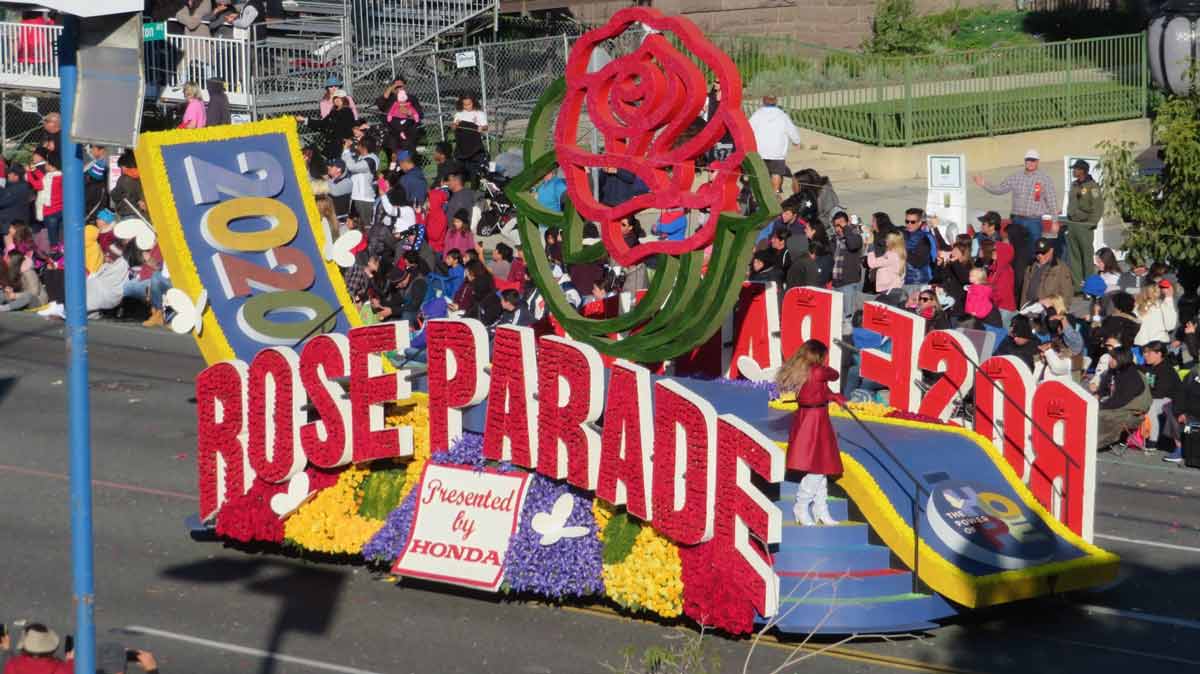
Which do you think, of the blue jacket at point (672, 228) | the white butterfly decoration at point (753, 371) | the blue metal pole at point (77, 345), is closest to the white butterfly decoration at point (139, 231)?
the white butterfly decoration at point (753, 371)

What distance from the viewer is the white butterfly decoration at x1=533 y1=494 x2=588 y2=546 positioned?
16.5 m

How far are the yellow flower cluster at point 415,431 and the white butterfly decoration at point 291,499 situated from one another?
94 centimetres

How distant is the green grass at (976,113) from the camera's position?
32.8m

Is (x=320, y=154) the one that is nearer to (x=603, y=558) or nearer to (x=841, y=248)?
(x=841, y=248)

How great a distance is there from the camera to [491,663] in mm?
15227

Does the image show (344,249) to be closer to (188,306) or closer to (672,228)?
(188,306)

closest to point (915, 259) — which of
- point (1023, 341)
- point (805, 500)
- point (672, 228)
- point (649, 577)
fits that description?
point (672, 228)

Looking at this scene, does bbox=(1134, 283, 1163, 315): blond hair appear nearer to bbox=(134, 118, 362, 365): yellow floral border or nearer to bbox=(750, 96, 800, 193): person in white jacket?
bbox=(750, 96, 800, 193): person in white jacket

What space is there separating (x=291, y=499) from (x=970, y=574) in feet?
20.6

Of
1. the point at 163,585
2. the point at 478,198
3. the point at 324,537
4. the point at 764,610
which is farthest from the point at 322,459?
the point at 478,198

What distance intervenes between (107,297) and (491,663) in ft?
49.5

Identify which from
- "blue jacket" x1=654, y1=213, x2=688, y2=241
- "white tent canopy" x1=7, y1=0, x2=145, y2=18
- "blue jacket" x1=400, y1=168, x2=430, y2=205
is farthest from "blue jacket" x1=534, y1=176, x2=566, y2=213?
"white tent canopy" x1=7, y1=0, x2=145, y2=18

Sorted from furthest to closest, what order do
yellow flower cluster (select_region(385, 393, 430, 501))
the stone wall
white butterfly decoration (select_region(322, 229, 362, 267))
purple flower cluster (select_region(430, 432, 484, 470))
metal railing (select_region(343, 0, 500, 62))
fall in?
the stone wall < metal railing (select_region(343, 0, 500, 62)) < white butterfly decoration (select_region(322, 229, 362, 267)) < yellow flower cluster (select_region(385, 393, 430, 501)) < purple flower cluster (select_region(430, 432, 484, 470))

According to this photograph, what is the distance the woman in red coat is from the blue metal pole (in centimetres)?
767
